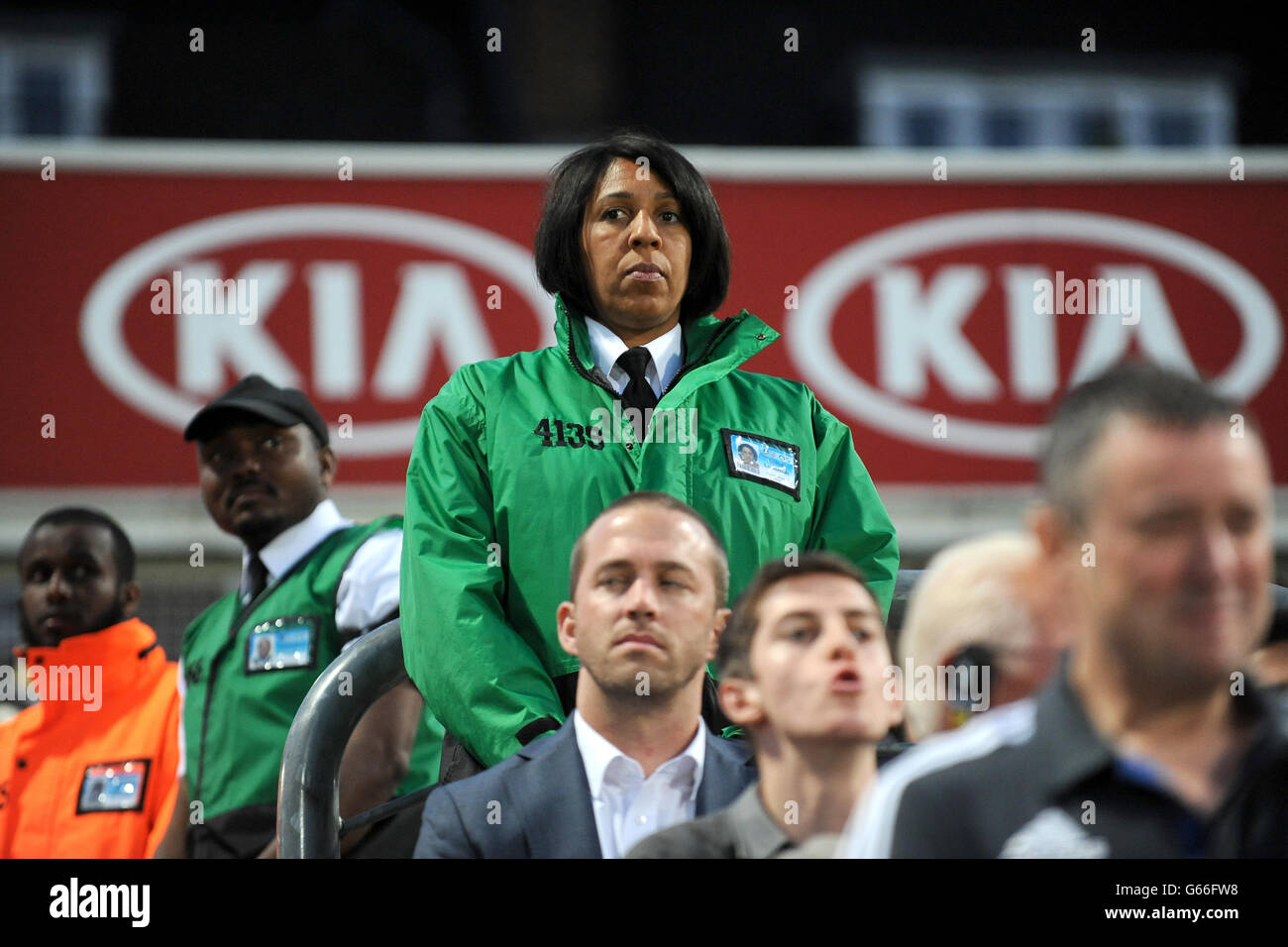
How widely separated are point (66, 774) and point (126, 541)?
0.95 metres

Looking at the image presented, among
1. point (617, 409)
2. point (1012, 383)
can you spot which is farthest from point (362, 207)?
point (617, 409)

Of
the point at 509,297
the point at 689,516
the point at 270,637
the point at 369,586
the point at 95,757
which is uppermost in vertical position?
the point at 509,297

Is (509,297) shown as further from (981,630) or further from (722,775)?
(981,630)

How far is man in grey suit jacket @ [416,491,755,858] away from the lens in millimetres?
2105

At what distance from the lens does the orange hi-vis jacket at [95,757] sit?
3.34 m

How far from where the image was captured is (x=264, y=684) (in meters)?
3.51

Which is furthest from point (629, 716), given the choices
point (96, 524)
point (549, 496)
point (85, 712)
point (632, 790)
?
point (96, 524)

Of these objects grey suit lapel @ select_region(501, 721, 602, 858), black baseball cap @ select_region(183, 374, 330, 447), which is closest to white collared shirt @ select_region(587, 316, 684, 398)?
grey suit lapel @ select_region(501, 721, 602, 858)

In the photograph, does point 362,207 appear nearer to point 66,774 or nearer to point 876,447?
point 876,447

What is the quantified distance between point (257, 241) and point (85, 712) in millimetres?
4225

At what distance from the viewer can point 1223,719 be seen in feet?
5.47

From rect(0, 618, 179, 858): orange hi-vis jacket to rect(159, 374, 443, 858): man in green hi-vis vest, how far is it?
6 centimetres

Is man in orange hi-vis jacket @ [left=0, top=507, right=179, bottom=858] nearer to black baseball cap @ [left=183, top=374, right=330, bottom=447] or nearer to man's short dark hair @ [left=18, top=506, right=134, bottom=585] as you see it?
man's short dark hair @ [left=18, top=506, right=134, bottom=585]
